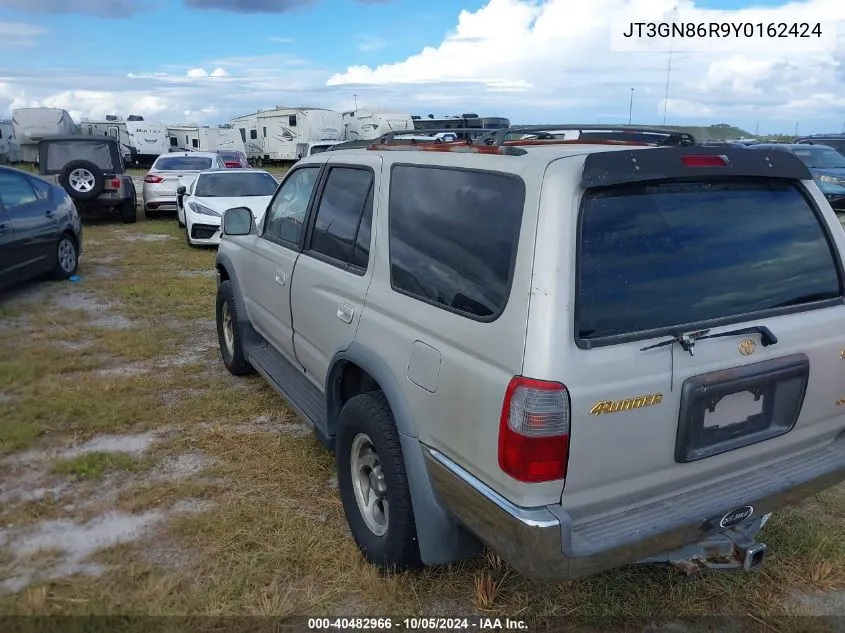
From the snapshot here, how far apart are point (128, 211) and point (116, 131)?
2266 cm

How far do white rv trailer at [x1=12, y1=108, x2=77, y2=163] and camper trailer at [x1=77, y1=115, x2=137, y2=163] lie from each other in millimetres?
3200

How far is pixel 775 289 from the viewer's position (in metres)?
2.56

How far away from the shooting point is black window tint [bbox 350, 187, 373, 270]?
3.11 metres

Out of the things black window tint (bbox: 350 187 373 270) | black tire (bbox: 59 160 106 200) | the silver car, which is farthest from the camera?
the silver car

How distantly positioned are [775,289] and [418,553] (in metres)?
1.76

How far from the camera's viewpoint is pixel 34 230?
7.77 metres

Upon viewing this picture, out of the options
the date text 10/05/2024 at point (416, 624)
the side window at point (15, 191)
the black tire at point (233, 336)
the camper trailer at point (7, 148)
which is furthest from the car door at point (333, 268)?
the camper trailer at point (7, 148)

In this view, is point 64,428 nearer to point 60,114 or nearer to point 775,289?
point 775,289

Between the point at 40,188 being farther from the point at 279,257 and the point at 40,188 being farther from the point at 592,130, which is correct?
the point at 592,130

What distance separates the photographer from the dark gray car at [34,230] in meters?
7.29

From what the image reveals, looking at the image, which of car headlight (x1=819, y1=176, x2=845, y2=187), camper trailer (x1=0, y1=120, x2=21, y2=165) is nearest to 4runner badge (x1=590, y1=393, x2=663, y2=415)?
car headlight (x1=819, y1=176, x2=845, y2=187)

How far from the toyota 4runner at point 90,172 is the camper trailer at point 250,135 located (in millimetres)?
19652

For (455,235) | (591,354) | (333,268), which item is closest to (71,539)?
(333,268)

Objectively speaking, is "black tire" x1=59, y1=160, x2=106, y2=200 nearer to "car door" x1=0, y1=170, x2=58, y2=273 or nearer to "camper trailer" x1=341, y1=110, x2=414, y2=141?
"car door" x1=0, y1=170, x2=58, y2=273
